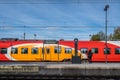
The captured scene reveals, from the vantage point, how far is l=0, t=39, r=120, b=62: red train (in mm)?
38562

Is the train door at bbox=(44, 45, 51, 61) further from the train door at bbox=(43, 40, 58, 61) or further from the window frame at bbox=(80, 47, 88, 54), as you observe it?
the window frame at bbox=(80, 47, 88, 54)

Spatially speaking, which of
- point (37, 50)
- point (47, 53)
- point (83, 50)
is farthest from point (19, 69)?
point (83, 50)

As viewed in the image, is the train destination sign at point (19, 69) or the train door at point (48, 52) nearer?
the train destination sign at point (19, 69)

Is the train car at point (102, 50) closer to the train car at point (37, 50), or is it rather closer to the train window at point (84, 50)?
the train window at point (84, 50)

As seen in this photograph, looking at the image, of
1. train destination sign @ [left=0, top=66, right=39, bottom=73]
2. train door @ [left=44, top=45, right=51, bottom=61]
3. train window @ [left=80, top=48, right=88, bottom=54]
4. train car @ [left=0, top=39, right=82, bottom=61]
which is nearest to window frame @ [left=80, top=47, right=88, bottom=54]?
train window @ [left=80, top=48, right=88, bottom=54]

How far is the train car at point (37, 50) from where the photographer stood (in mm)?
38531

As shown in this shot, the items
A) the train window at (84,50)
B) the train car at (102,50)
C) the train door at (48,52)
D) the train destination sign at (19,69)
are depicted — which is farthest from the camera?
the train car at (102,50)

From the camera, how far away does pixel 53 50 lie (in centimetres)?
3862

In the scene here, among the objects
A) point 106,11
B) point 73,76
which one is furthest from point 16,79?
point 106,11

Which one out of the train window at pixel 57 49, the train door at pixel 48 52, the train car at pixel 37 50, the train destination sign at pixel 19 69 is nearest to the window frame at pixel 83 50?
the train car at pixel 37 50

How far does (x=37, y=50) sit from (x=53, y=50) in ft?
6.46

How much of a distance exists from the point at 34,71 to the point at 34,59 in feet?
65.2

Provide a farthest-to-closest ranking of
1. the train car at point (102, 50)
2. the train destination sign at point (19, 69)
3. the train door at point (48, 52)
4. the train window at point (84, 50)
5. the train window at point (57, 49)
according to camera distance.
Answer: the train car at point (102, 50) → the train window at point (84, 50) → the train door at point (48, 52) → the train window at point (57, 49) → the train destination sign at point (19, 69)

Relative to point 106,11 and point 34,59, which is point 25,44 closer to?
point 34,59
